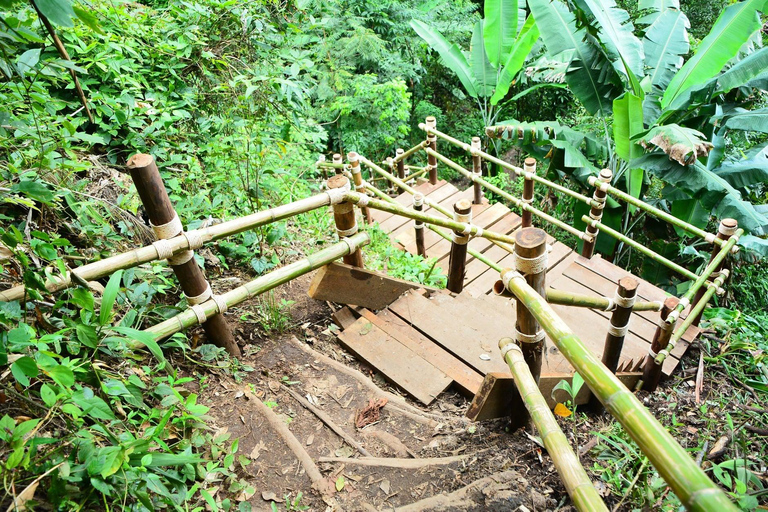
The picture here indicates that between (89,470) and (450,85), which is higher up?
(89,470)

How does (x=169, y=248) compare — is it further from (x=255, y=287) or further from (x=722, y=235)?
(x=722, y=235)

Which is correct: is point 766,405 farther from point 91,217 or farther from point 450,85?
point 450,85

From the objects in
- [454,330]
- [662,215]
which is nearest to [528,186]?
[662,215]

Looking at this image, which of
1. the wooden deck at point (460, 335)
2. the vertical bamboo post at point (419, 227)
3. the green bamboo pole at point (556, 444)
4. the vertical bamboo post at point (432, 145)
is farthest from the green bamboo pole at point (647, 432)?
the vertical bamboo post at point (432, 145)

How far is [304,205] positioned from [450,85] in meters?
9.02

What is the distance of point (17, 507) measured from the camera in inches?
47.8

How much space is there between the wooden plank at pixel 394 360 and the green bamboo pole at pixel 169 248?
2.72 feet

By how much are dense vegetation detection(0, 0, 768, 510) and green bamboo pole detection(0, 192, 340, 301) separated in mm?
106

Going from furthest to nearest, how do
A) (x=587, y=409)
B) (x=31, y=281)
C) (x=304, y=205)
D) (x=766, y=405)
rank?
(x=766, y=405)
(x=587, y=409)
(x=304, y=205)
(x=31, y=281)

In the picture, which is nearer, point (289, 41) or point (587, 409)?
point (587, 409)

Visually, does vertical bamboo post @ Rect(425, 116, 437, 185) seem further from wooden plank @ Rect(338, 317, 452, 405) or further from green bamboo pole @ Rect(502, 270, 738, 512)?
green bamboo pole @ Rect(502, 270, 738, 512)


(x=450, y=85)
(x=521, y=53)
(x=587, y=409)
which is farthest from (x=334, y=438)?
(x=450, y=85)

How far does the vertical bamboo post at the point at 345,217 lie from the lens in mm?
2719

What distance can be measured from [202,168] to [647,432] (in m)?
3.38
